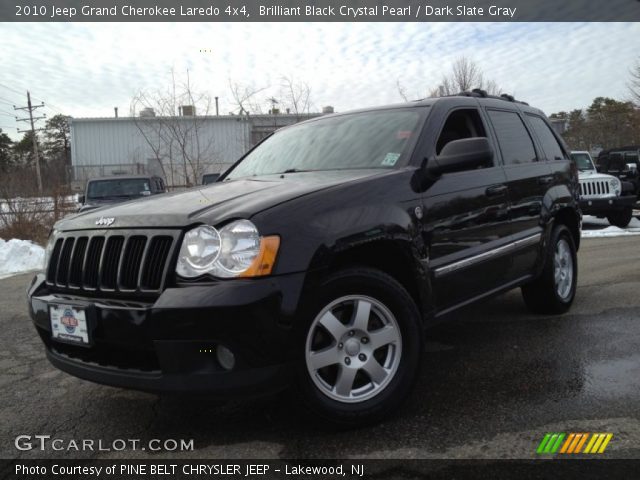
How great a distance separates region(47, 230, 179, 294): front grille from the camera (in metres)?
2.42

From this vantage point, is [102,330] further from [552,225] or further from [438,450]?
[552,225]

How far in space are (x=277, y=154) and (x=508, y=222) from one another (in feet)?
5.99

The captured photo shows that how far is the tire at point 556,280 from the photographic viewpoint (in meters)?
4.59

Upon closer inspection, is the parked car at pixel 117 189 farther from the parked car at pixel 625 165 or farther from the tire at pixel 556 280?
the parked car at pixel 625 165

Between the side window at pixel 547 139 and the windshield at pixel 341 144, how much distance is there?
5.85 feet

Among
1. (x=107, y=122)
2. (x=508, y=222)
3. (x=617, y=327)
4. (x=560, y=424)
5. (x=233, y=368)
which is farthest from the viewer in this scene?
(x=107, y=122)

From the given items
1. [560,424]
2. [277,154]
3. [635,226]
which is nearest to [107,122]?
[635,226]

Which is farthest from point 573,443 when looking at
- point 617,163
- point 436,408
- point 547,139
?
point 617,163

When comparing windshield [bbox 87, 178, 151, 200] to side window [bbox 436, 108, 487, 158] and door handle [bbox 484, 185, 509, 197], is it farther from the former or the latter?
door handle [bbox 484, 185, 509, 197]

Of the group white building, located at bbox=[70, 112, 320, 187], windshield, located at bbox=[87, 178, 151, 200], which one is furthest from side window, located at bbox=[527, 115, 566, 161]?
white building, located at bbox=[70, 112, 320, 187]

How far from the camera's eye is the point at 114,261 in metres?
2.57

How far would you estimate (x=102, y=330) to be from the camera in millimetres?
2465
